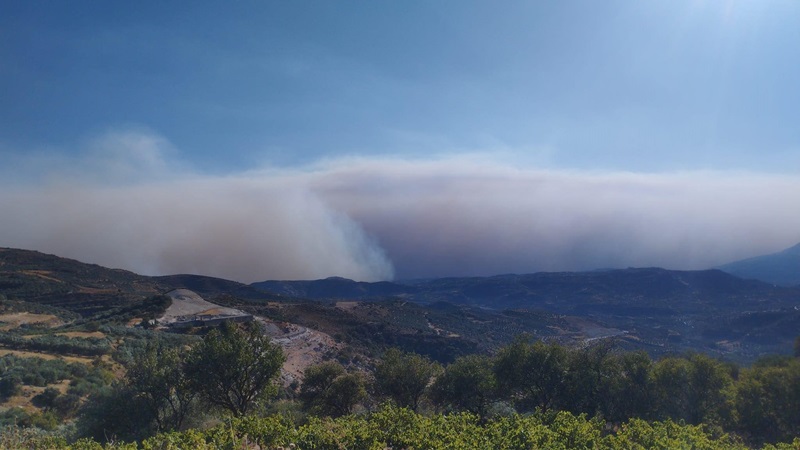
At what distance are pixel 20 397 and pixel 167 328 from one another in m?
31.9

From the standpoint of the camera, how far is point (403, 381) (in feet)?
99.0

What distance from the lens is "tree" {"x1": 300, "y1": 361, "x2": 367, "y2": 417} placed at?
28.9 m

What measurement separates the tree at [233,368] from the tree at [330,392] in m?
4.47

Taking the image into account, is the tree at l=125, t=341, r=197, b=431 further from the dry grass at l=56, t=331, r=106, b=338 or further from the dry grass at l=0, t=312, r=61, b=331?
the dry grass at l=0, t=312, r=61, b=331

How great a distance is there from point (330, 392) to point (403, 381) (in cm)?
455

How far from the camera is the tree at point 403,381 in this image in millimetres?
30078

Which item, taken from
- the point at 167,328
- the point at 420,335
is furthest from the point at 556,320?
the point at 167,328

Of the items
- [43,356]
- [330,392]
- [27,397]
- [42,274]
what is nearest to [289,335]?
[43,356]

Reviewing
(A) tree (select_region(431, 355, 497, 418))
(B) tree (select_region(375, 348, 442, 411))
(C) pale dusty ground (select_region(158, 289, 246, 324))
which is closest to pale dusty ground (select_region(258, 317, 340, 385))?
(C) pale dusty ground (select_region(158, 289, 246, 324))

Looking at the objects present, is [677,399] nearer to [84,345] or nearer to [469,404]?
[469,404]

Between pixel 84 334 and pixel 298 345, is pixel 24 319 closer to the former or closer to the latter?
pixel 84 334

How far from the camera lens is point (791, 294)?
161 metres

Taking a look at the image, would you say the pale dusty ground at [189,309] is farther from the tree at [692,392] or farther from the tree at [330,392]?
the tree at [692,392]

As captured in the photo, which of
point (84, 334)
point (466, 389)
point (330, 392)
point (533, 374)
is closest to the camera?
point (330, 392)
